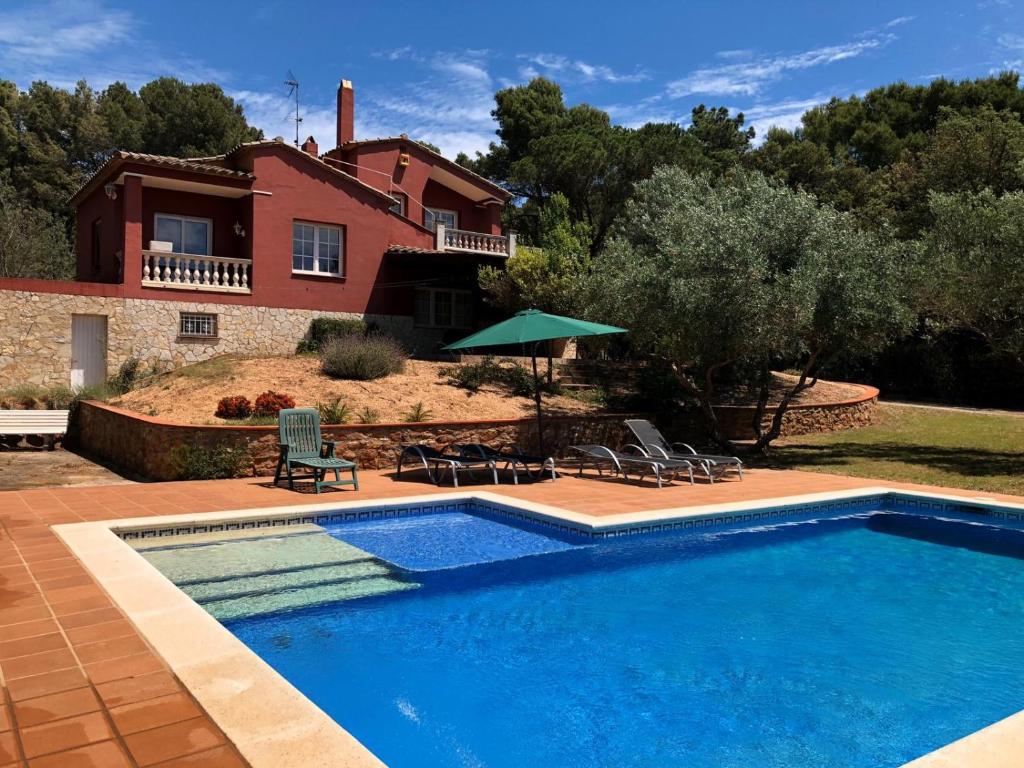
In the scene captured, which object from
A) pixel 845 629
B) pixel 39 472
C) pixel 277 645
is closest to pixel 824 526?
pixel 845 629

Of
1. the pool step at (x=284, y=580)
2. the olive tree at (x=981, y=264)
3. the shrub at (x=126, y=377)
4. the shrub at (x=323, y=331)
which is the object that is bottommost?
the pool step at (x=284, y=580)

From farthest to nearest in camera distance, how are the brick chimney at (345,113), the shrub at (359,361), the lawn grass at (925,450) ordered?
1. the brick chimney at (345,113)
2. the shrub at (359,361)
3. the lawn grass at (925,450)

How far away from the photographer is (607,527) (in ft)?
28.4

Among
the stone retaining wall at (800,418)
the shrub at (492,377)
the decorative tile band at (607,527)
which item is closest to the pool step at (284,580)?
the decorative tile band at (607,527)

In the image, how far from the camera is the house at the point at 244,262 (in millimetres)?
18312

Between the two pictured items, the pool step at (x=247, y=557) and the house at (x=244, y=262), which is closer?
the pool step at (x=247, y=557)

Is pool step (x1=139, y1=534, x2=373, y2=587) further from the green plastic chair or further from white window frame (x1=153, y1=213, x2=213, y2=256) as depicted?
white window frame (x1=153, y1=213, x2=213, y2=256)

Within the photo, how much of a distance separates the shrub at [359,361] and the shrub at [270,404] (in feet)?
8.20

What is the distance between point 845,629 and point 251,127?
45948mm

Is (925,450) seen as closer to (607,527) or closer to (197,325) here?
(607,527)

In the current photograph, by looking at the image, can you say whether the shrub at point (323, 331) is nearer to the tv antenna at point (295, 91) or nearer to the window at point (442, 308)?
the window at point (442, 308)

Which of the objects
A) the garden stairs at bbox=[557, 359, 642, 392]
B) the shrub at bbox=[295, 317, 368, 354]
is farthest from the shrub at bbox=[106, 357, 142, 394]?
the garden stairs at bbox=[557, 359, 642, 392]

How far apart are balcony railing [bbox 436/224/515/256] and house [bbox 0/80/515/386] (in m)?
0.05

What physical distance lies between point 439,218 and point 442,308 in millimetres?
4844
